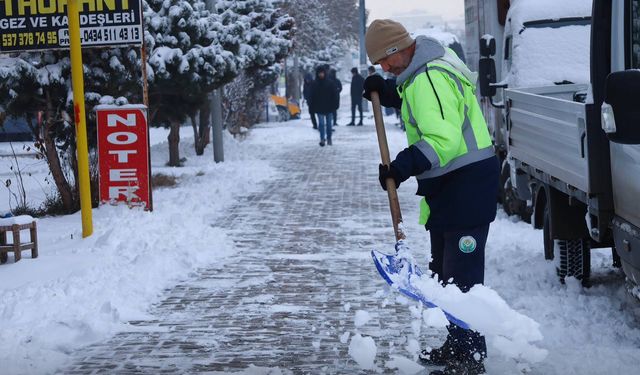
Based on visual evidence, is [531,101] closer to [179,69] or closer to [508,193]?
[508,193]

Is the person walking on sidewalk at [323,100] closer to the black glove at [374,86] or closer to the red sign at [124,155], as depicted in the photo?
the red sign at [124,155]

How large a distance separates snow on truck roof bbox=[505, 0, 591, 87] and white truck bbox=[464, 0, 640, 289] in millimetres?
1667

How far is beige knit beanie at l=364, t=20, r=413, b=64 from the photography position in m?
5.41

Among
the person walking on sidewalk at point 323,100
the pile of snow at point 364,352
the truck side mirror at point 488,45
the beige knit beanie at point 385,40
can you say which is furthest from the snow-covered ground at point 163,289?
the person walking on sidewalk at point 323,100

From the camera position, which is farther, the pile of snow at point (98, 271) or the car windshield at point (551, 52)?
the car windshield at point (551, 52)

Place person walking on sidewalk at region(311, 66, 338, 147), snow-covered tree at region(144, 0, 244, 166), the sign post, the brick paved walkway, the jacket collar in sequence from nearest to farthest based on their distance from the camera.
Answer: the jacket collar → the brick paved walkway → the sign post → snow-covered tree at region(144, 0, 244, 166) → person walking on sidewalk at region(311, 66, 338, 147)

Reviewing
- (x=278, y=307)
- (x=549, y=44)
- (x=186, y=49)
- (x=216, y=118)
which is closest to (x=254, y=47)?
(x=216, y=118)

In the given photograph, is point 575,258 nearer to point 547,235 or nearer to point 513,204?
point 547,235

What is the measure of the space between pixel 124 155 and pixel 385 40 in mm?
6801

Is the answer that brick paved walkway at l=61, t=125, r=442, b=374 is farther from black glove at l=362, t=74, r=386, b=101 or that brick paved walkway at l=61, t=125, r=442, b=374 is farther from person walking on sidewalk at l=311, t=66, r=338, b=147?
person walking on sidewalk at l=311, t=66, r=338, b=147

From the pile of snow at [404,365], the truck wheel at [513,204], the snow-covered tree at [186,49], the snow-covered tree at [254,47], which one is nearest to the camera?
the pile of snow at [404,365]

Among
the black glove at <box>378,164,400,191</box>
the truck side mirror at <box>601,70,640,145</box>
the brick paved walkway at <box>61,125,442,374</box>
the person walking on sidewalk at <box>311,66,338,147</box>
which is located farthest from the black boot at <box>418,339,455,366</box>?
the person walking on sidewalk at <box>311,66,338,147</box>

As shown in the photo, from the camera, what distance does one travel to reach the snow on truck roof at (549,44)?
11.1 m

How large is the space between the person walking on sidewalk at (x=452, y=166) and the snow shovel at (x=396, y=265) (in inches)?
6.4
